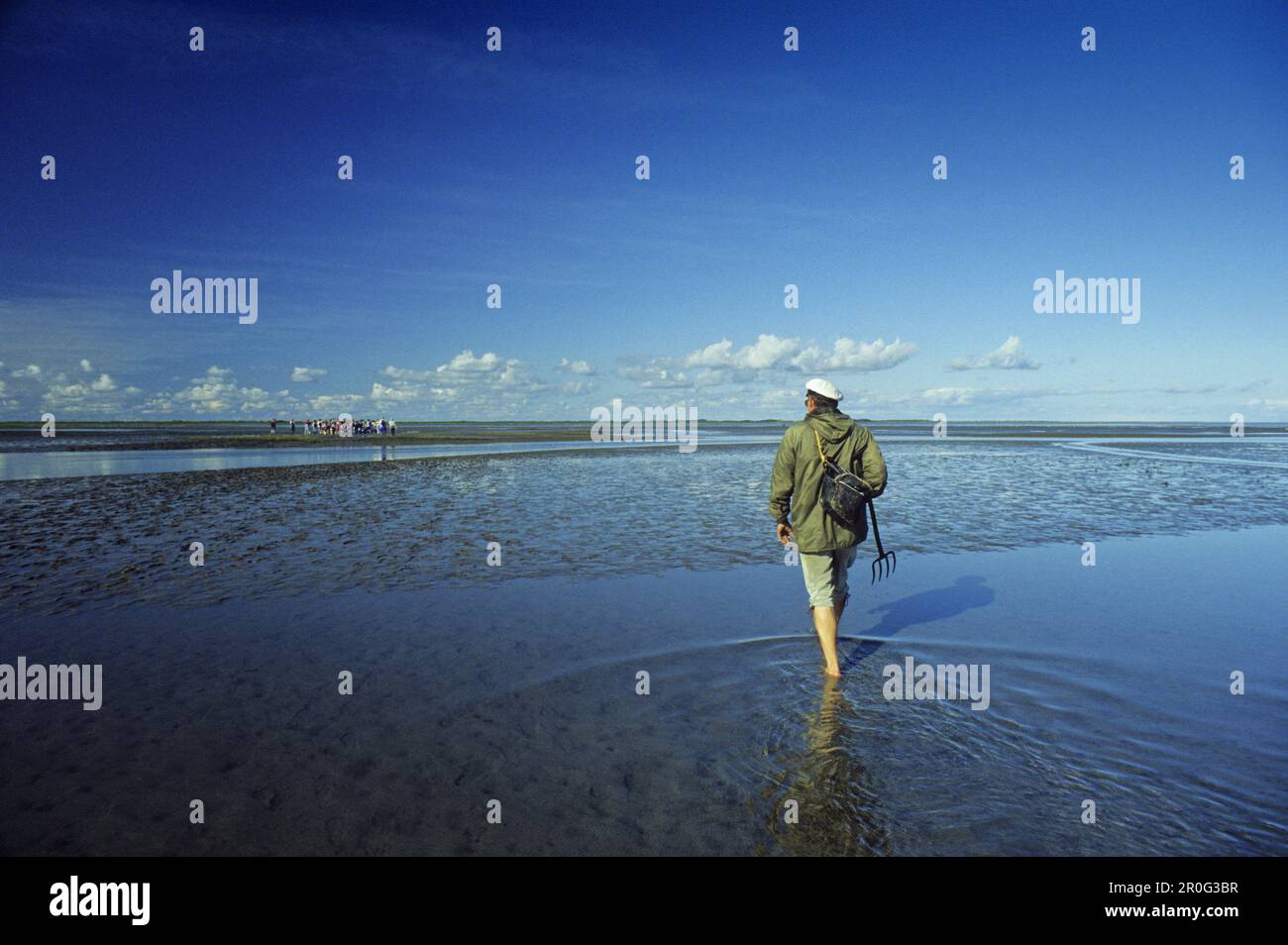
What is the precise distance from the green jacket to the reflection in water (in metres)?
1.81

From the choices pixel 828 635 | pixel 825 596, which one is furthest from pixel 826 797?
pixel 825 596

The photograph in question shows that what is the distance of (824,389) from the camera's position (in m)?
7.09

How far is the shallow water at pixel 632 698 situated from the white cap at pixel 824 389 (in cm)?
287

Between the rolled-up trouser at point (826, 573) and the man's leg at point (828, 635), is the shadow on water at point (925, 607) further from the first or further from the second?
the rolled-up trouser at point (826, 573)

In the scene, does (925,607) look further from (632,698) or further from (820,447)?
(632,698)

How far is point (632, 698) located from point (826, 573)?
233cm

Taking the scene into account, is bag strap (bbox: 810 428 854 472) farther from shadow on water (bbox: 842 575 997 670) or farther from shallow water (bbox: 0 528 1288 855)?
shadow on water (bbox: 842 575 997 670)

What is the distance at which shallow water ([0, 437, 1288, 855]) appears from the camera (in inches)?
176

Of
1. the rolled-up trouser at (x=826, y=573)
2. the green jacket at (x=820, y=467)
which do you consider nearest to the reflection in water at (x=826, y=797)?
the rolled-up trouser at (x=826, y=573)
